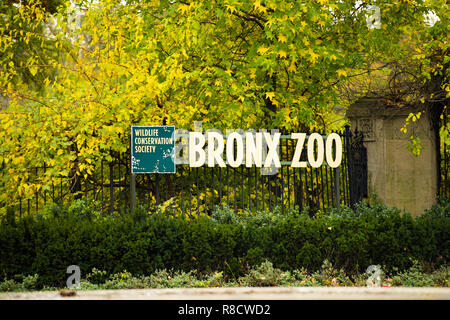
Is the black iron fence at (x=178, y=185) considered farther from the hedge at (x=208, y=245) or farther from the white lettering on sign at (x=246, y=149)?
the hedge at (x=208, y=245)

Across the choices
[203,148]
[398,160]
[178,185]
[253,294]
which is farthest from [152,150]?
[398,160]

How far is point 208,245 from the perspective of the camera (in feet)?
22.6

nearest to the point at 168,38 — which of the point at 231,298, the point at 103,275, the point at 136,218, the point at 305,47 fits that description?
the point at 305,47

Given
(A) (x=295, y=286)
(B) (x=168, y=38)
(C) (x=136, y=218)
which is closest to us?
(A) (x=295, y=286)

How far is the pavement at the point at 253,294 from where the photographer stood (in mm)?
5762

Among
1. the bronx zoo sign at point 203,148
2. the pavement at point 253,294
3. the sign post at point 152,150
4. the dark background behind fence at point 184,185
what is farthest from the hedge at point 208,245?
the dark background behind fence at point 184,185

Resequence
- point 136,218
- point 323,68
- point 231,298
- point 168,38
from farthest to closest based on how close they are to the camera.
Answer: point 323,68 < point 168,38 < point 136,218 < point 231,298

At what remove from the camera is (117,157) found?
9195mm

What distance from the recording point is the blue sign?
821 centimetres

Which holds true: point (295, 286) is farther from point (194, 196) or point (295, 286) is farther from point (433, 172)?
point (433, 172)

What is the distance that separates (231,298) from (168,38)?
550 centimetres

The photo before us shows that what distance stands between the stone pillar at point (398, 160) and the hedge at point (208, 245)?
2726 mm

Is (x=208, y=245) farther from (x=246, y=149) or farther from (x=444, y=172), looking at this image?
(x=444, y=172)

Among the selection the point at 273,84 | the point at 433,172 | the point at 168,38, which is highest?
the point at 168,38
